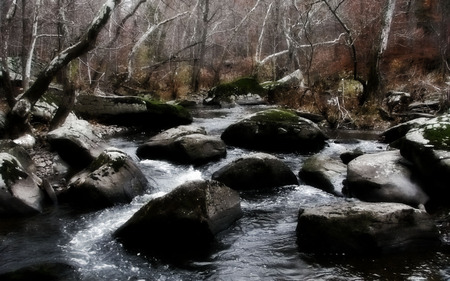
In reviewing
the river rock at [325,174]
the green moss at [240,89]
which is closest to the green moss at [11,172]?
the river rock at [325,174]

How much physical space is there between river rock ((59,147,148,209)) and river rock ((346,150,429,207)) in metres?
3.58

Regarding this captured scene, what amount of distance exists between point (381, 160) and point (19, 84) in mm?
10971

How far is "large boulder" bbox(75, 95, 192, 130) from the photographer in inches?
486

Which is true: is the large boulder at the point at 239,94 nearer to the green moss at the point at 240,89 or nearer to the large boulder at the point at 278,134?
the green moss at the point at 240,89

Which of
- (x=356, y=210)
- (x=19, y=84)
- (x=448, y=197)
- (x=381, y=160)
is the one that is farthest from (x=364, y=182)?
(x=19, y=84)

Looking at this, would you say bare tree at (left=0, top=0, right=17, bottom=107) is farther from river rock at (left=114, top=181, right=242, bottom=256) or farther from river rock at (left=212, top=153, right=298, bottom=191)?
river rock at (left=114, top=181, right=242, bottom=256)

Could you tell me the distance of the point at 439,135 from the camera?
253 inches

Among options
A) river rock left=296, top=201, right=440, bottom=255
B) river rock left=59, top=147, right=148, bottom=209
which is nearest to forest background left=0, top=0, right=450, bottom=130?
river rock left=59, top=147, right=148, bottom=209

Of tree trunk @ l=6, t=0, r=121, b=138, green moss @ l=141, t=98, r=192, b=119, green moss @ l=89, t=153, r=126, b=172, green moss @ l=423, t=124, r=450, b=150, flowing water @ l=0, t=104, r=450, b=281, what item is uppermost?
tree trunk @ l=6, t=0, r=121, b=138

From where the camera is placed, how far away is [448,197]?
20.2 feet

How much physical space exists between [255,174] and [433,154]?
282 cm

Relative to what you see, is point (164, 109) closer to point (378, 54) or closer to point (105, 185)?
point (105, 185)

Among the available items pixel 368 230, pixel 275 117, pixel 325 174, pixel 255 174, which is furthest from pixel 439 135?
pixel 275 117

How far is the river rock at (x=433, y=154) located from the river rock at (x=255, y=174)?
2127 millimetres
